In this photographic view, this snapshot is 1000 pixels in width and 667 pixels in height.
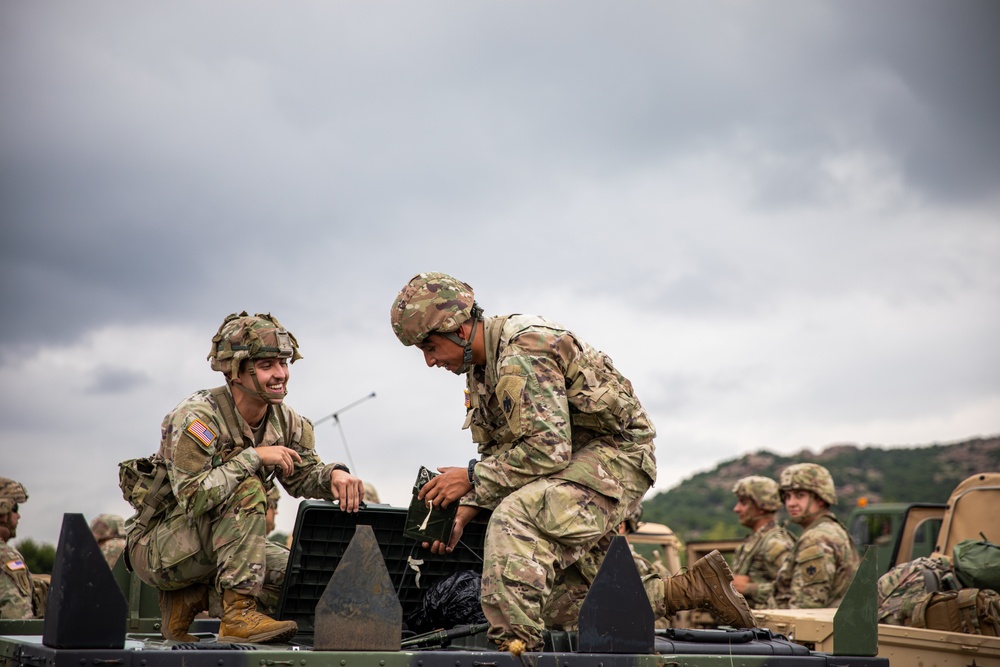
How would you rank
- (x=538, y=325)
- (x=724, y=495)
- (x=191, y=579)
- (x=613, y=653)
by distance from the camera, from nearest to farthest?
(x=613, y=653) < (x=538, y=325) < (x=191, y=579) < (x=724, y=495)

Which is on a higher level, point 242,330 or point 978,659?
point 242,330

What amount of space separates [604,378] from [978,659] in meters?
3.86

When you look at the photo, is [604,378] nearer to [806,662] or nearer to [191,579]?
[806,662]

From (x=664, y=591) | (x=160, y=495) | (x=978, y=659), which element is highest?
(x=160, y=495)

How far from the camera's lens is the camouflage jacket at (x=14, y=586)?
1035 cm

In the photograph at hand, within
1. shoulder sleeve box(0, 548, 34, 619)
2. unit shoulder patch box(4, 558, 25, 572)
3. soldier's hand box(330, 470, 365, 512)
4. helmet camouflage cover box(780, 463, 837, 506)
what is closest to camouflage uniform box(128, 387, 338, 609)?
soldier's hand box(330, 470, 365, 512)

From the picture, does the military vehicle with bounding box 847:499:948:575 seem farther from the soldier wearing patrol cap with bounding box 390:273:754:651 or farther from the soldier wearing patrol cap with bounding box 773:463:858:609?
the soldier wearing patrol cap with bounding box 390:273:754:651

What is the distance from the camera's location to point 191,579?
5.89m

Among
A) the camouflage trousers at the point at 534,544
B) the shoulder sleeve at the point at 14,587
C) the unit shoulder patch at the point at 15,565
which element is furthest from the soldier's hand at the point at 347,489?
the unit shoulder patch at the point at 15,565

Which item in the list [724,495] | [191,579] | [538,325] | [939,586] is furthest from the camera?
[724,495]

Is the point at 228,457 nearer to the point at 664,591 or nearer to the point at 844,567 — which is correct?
the point at 664,591

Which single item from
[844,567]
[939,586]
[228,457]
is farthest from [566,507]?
[844,567]

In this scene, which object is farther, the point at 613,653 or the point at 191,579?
the point at 191,579

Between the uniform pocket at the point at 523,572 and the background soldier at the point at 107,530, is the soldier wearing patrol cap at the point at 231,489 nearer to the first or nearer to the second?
the uniform pocket at the point at 523,572
